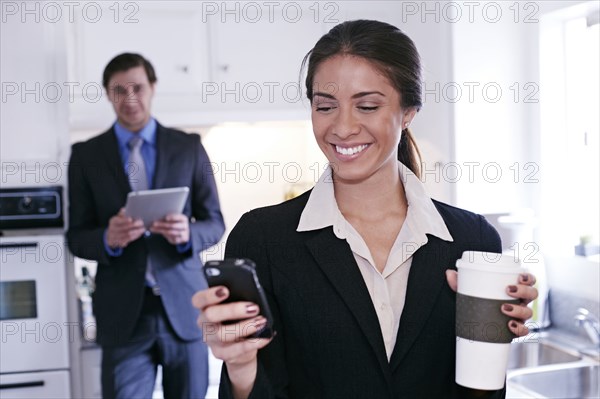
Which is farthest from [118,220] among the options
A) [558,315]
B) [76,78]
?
[558,315]

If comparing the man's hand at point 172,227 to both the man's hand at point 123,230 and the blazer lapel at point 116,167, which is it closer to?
the man's hand at point 123,230

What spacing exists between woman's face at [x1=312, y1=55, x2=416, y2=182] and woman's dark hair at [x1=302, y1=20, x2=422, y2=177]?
1 cm

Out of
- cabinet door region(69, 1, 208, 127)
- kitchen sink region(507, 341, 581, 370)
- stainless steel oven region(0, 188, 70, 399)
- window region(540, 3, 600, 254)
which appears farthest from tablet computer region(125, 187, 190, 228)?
window region(540, 3, 600, 254)

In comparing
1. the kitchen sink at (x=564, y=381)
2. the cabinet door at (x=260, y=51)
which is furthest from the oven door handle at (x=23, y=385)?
the kitchen sink at (x=564, y=381)

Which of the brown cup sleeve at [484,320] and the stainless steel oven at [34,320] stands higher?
the brown cup sleeve at [484,320]

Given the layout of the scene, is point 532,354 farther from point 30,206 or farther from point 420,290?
point 30,206

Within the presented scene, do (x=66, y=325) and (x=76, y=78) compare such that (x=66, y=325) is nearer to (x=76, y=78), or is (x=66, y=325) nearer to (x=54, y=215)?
(x=54, y=215)

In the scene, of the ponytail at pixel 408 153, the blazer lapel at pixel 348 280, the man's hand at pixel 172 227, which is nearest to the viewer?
the blazer lapel at pixel 348 280

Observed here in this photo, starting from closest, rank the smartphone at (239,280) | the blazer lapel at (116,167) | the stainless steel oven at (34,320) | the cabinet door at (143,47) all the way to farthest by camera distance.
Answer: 1. the smartphone at (239,280)
2. the blazer lapel at (116,167)
3. the stainless steel oven at (34,320)
4. the cabinet door at (143,47)

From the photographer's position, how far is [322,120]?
1.21 meters

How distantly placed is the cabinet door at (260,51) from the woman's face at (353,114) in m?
1.60

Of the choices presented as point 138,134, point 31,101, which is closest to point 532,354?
point 138,134

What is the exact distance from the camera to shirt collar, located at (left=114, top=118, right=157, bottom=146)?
8.20 ft

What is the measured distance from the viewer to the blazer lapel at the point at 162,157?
8.05ft
